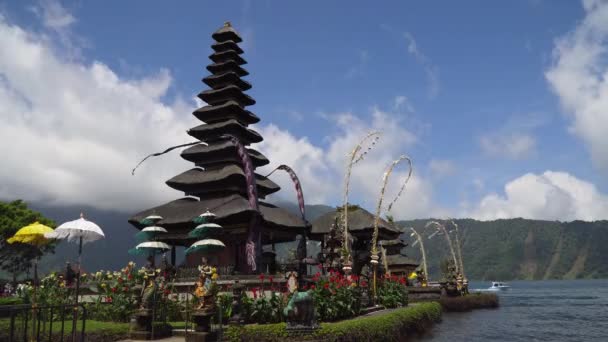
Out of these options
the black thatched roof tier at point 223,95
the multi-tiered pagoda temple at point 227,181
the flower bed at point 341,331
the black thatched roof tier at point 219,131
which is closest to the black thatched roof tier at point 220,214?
the multi-tiered pagoda temple at point 227,181

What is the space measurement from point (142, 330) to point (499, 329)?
22.5m

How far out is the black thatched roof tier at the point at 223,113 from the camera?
129 ft

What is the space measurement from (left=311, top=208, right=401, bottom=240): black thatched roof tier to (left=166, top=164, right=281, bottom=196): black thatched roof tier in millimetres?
8231

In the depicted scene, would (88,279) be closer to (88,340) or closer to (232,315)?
(88,340)

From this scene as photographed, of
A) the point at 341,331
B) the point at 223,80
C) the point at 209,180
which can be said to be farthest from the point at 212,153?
the point at 341,331

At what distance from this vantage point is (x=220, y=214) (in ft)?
98.7

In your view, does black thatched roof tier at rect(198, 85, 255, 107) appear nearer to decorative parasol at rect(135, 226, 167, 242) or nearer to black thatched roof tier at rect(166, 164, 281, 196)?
black thatched roof tier at rect(166, 164, 281, 196)

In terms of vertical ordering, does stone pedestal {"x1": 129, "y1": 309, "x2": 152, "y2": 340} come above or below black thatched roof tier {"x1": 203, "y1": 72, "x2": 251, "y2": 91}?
below

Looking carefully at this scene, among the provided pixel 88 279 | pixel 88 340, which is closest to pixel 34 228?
pixel 88 340

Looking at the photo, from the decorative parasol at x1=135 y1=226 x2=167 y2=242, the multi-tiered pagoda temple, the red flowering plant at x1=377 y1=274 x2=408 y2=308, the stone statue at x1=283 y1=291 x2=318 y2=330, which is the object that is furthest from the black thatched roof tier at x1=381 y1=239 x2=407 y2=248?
the stone statue at x1=283 y1=291 x2=318 y2=330

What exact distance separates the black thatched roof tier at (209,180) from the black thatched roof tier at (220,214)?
36.1 inches

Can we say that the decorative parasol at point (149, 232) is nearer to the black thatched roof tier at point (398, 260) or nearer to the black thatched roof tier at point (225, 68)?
the black thatched roof tier at point (225, 68)

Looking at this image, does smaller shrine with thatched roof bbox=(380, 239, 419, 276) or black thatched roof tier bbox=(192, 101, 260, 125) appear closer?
black thatched roof tier bbox=(192, 101, 260, 125)

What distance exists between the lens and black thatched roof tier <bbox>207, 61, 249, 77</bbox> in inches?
1654
